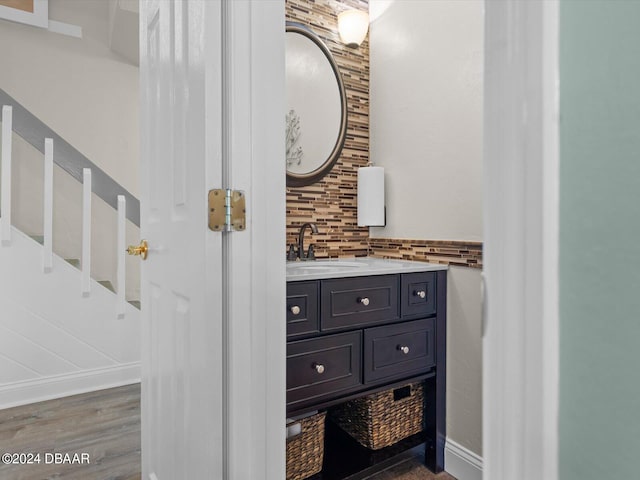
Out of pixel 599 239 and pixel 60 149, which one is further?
pixel 60 149

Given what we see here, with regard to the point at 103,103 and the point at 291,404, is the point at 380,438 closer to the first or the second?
the point at 291,404

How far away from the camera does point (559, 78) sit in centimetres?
37

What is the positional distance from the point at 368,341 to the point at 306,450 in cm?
47

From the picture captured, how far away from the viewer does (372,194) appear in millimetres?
2070

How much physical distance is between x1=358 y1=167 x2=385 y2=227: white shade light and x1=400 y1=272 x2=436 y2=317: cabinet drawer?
0.47m

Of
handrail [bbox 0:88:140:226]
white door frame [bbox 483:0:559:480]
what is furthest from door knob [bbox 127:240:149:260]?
handrail [bbox 0:88:140:226]

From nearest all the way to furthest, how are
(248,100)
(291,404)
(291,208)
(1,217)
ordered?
(248,100) < (291,404) < (291,208) < (1,217)

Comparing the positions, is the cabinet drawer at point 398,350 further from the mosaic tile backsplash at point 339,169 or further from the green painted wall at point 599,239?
the green painted wall at point 599,239

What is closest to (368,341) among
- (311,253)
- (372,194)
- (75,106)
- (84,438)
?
(311,253)

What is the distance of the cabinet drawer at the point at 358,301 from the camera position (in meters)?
1.43

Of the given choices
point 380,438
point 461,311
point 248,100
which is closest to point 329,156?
point 461,311

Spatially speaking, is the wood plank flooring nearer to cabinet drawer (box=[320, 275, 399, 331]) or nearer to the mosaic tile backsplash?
cabinet drawer (box=[320, 275, 399, 331])

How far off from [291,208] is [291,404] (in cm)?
92

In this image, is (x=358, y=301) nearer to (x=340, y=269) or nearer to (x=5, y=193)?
(x=340, y=269)
